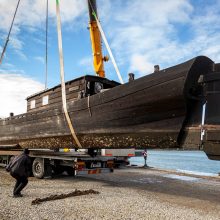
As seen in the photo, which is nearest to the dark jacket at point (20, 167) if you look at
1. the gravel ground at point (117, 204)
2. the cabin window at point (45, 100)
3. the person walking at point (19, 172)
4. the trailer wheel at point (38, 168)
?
the person walking at point (19, 172)

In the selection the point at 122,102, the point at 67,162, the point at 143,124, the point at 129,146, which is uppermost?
the point at 122,102

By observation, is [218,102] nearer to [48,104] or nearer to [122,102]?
[122,102]

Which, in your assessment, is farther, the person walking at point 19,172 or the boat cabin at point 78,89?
the boat cabin at point 78,89

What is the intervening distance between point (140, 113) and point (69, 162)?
4451 mm

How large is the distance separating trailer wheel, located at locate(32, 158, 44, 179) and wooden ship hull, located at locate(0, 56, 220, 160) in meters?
1.93

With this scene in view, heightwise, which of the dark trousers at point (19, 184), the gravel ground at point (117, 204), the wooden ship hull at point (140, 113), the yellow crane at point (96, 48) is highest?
the yellow crane at point (96, 48)

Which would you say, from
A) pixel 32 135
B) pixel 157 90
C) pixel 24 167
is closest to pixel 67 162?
pixel 32 135

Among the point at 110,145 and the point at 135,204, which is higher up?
the point at 110,145

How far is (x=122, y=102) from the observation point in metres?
6.48

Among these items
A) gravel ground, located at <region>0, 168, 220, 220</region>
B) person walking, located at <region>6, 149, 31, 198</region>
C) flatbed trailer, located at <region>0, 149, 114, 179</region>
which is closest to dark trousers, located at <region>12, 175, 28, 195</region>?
person walking, located at <region>6, 149, 31, 198</region>

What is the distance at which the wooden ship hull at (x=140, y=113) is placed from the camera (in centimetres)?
545

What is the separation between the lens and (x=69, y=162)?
9805mm

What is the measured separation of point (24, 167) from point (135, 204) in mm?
2874

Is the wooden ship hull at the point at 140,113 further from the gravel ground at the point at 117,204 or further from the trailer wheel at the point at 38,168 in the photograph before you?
the trailer wheel at the point at 38,168
